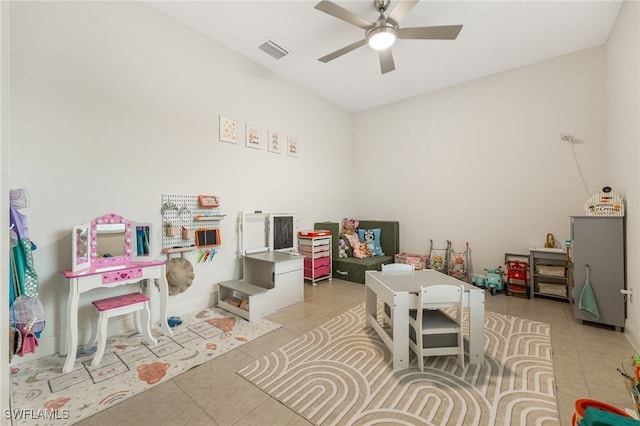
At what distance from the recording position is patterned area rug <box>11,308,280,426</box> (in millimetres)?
1643

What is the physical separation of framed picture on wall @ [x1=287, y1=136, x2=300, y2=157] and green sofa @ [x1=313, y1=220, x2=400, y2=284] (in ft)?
4.46

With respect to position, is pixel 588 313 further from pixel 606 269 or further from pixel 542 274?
pixel 542 274

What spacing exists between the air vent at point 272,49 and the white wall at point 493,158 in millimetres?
2655

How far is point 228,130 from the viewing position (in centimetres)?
352

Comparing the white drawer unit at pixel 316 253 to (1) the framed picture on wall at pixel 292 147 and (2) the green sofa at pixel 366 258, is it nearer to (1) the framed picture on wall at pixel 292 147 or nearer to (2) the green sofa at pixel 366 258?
(2) the green sofa at pixel 366 258

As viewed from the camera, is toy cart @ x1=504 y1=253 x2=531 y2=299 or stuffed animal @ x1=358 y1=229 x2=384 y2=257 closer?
toy cart @ x1=504 y1=253 x2=531 y2=299

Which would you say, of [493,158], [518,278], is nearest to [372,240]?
[518,278]

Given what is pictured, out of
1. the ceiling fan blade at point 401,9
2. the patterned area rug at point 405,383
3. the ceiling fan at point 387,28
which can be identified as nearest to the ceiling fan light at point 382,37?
the ceiling fan at point 387,28

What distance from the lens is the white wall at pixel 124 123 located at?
86.0 inches

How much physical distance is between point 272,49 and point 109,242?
302cm

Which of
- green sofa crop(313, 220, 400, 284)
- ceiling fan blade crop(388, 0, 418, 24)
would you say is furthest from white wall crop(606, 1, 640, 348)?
green sofa crop(313, 220, 400, 284)

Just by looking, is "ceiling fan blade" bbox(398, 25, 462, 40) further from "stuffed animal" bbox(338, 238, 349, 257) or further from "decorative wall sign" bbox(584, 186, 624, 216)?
"stuffed animal" bbox(338, 238, 349, 257)

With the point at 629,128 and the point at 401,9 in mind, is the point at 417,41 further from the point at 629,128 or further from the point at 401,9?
the point at 629,128

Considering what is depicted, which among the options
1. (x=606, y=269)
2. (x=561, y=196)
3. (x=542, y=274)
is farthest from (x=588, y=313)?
(x=561, y=196)
